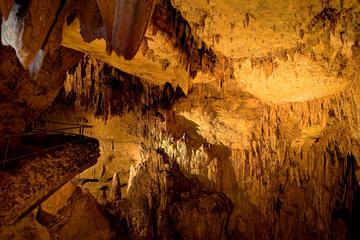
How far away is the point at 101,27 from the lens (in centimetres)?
200

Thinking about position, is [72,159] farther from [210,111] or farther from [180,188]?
[180,188]

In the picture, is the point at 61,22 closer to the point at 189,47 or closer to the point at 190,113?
the point at 189,47

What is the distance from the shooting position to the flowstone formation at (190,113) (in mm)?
2490

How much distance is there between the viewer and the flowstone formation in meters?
2.49

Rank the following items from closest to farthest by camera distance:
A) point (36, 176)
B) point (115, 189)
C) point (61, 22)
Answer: point (61, 22) < point (36, 176) < point (115, 189)

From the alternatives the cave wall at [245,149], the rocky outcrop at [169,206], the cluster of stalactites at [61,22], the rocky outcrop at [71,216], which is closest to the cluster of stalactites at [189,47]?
the cave wall at [245,149]

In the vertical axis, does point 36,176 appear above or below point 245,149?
below

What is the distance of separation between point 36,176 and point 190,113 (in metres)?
3.49

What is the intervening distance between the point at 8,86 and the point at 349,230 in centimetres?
674

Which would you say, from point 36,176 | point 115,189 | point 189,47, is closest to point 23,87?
point 36,176

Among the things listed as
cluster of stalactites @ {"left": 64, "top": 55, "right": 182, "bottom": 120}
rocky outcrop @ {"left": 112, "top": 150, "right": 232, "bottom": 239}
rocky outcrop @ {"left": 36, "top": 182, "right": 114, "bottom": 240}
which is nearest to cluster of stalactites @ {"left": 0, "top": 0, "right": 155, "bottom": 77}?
rocky outcrop @ {"left": 36, "top": 182, "right": 114, "bottom": 240}

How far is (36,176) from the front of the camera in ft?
9.54

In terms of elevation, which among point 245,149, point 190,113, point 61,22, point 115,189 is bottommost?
point 115,189

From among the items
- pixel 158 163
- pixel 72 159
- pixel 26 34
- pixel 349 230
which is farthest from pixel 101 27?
pixel 349 230
